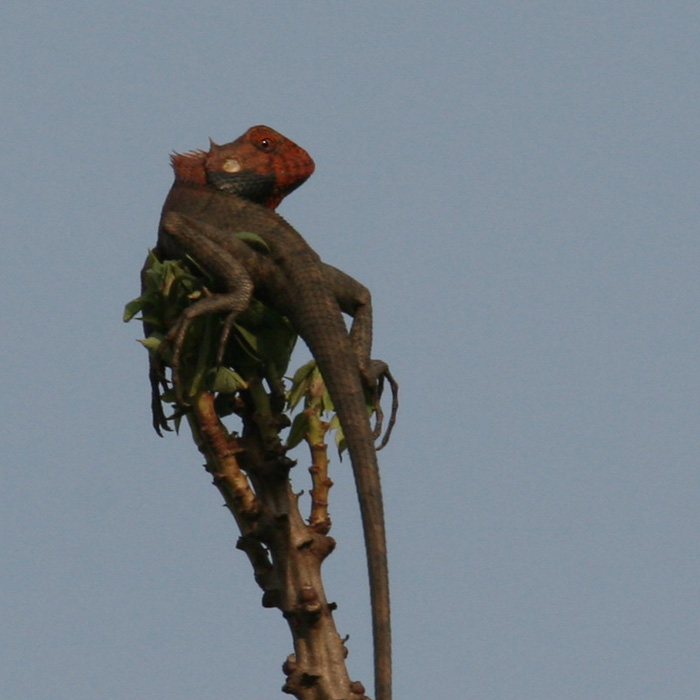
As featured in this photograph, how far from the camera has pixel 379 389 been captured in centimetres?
1212

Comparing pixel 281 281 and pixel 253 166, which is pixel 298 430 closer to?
pixel 281 281

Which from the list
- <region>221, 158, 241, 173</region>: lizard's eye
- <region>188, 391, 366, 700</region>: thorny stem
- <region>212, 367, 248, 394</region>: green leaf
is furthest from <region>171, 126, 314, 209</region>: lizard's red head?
<region>188, 391, 366, 700</region>: thorny stem

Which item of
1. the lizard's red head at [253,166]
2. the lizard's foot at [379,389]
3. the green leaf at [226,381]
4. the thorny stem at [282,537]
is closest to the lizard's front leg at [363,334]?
the lizard's foot at [379,389]

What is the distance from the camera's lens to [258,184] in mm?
12953

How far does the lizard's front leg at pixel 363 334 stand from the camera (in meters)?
11.9

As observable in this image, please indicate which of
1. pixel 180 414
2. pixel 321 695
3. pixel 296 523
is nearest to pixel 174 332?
pixel 180 414

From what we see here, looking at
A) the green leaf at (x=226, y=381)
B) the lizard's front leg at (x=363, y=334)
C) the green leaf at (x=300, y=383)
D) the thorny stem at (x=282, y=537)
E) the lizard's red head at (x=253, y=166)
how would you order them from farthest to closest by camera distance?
the lizard's red head at (x=253, y=166) < the lizard's front leg at (x=363, y=334) < the green leaf at (x=300, y=383) < the green leaf at (x=226, y=381) < the thorny stem at (x=282, y=537)

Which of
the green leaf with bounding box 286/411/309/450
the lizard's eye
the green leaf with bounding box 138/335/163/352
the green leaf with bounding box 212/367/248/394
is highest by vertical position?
the lizard's eye

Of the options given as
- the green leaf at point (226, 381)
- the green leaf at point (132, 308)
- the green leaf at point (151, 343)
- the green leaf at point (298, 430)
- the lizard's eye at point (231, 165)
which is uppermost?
the lizard's eye at point (231, 165)

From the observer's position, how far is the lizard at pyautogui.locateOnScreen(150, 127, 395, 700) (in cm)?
1086

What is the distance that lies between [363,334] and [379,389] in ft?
1.27

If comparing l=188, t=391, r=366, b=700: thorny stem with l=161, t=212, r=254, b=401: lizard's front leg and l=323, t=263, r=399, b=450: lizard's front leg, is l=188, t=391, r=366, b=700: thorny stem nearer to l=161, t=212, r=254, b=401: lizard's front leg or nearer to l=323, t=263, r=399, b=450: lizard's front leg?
l=161, t=212, r=254, b=401: lizard's front leg

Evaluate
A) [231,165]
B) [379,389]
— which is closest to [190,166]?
[231,165]

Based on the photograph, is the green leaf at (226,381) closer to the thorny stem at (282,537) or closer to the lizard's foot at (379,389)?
the thorny stem at (282,537)
